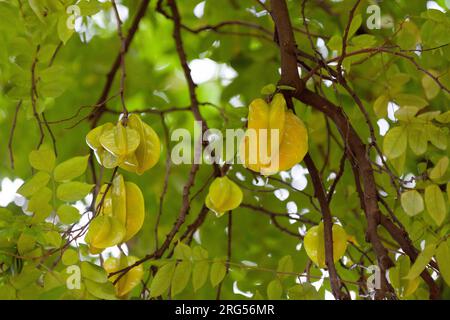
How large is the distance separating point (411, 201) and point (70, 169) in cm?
57

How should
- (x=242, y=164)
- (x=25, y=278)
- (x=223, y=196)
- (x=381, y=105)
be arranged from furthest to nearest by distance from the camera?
(x=242, y=164)
(x=381, y=105)
(x=223, y=196)
(x=25, y=278)

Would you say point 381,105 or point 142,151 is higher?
point 381,105

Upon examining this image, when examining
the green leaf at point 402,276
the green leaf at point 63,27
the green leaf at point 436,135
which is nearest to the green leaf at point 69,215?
the green leaf at point 63,27

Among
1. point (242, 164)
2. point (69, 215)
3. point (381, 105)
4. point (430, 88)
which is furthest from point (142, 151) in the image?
point (430, 88)

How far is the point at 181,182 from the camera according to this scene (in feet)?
6.98

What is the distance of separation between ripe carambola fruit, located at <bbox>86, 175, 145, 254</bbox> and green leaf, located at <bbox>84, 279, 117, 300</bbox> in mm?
57

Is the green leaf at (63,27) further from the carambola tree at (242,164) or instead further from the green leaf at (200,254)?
the green leaf at (200,254)

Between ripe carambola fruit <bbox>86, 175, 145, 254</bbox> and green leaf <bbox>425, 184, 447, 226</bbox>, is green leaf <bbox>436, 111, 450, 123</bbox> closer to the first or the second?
green leaf <bbox>425, 184, 447, 226</bbox>

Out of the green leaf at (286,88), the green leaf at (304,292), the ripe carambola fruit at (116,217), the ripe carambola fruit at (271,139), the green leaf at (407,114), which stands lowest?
the green leaf at (304,292)

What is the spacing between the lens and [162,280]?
4.06 feet

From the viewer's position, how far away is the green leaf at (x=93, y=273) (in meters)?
1.14

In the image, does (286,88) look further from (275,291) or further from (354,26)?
(275,291)

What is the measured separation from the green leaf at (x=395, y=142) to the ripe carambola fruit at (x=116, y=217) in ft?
1.42

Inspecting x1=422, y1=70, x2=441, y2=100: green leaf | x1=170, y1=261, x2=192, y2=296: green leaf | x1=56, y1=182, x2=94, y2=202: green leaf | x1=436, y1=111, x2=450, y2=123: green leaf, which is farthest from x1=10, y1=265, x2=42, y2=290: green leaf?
x1=422, y1=70, x2=441, y2=100: green leaf
